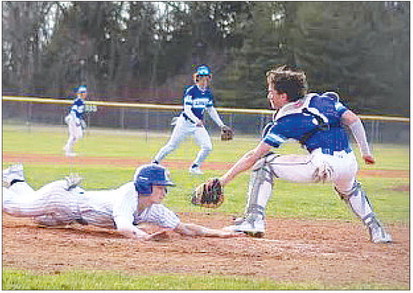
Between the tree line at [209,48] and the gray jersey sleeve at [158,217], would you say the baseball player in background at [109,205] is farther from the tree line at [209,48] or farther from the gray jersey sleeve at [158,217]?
the tree line at [209,48]

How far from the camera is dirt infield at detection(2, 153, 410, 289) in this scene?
4.10 metres

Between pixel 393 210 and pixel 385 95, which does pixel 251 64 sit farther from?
pixel 393 210

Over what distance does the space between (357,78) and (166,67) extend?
727 cm

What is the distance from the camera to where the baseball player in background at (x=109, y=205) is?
188 inches

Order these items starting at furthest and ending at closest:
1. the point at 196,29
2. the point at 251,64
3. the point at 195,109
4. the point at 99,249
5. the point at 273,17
Answer: the point at 196,29 < the point at 251,64 < the point at 273,17 < the point at 195,109 < the point at 99,249

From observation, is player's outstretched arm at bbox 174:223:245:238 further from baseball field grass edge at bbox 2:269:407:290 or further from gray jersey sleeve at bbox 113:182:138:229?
baseball field grass edge at bbox 2:269:407:290

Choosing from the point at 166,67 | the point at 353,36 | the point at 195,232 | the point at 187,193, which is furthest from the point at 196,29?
the point at 195,232

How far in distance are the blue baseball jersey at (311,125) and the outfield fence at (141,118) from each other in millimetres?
10460

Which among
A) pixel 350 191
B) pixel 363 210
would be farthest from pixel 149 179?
pixel 363 210

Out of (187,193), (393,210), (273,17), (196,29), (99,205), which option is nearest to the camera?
(99,205)

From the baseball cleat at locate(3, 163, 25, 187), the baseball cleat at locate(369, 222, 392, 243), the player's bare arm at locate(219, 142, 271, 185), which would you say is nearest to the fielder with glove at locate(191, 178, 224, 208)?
the player's bare arm at locate(219, 142, 271, 185)

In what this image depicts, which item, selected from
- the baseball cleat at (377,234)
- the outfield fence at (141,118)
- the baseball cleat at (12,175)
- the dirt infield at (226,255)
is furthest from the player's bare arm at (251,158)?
the outfield fence at (141,118)

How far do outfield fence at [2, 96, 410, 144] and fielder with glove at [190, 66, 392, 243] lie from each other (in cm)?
1044

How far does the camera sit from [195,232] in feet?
17.1
